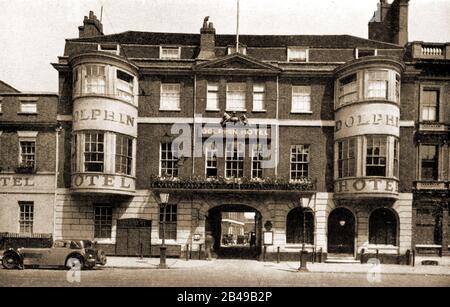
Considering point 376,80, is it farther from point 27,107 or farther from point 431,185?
point 27,107

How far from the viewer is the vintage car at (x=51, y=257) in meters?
20.1

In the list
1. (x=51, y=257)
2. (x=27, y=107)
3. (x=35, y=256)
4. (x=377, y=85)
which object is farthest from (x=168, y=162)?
(x=377, y=85)

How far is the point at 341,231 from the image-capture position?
1062 inches

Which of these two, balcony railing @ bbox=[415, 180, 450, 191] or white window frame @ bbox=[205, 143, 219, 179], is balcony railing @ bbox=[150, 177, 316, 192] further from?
balcony railing @ bbox=[415, 180, 450, 191]

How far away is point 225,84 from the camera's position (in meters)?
27.2

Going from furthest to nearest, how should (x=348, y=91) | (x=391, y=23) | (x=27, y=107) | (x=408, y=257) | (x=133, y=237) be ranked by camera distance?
(x=391, y=23) → (x=27, y=107) → (x=133, y=237) → (x=348, y=91) → (x=408, y=257)

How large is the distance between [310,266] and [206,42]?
1379cm

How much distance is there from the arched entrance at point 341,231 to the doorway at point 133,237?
10.2m

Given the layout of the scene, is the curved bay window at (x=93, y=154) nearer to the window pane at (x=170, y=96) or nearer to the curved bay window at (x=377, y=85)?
the window pane at (x=170, y=96)

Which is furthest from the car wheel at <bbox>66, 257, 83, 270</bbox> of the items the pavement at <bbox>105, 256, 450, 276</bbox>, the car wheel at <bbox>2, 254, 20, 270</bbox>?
the car wheel at <bbox>2, 254, 20, 270</bbox>
